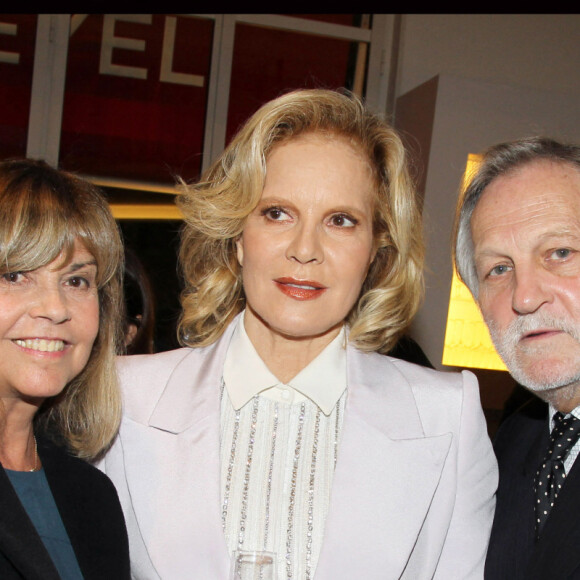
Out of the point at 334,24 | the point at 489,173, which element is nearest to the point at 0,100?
the point at 334,24

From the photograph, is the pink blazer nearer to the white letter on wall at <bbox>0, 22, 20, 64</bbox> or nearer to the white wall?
the white wall

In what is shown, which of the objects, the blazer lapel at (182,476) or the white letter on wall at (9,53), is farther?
the white letter on wall at (9,53)

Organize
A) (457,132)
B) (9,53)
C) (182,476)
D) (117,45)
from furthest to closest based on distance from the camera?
(117,45) → (9,53) → (457,132) → (182,476)

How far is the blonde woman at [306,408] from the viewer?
6.45 feet

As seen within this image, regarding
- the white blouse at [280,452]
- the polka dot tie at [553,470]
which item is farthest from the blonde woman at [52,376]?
the polka dot tie at [553,470]

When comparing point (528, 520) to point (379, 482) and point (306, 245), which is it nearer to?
point (379, 482)

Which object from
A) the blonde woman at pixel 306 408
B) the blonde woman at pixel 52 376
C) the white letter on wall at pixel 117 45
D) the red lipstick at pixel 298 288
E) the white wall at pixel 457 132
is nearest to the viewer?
the blonde woman at pixel 52 376

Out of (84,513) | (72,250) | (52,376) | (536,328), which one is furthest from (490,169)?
(84,513)

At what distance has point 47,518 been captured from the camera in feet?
6.21

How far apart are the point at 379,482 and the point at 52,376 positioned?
0.85 m

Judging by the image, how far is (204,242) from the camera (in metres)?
2.39

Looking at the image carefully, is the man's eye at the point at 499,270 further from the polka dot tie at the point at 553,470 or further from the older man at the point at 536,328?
the polka dot tie at the point at 553,470

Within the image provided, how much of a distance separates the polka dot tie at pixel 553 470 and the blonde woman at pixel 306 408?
132 mm

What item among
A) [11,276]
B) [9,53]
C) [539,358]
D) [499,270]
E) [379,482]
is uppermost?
[9,53]
